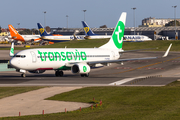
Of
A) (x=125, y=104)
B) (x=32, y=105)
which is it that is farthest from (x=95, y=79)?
(x=32, y=105)

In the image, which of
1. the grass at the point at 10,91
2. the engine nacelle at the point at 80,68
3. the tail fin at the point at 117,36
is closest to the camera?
the grass at the point at 10,91

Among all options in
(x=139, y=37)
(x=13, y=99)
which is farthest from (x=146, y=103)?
(x=139, y=37)

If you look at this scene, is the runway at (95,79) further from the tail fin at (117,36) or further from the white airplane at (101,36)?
the white airplane at (101,36)

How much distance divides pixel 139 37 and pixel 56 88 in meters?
128

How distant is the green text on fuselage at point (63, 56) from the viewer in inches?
1870

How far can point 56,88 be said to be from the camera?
120 ft

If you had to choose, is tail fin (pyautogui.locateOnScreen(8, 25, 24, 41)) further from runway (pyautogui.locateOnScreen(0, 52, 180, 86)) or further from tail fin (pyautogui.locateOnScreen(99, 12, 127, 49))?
tail fin (pyautogui.locateOnScreen(99, 12, 127, 49))

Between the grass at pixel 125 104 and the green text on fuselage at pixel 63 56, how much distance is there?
13.7 meters

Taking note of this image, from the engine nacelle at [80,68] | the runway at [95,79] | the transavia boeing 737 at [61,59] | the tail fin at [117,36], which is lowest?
the runway at [95,79]

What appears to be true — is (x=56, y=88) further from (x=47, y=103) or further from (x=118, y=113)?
(x=118, y=113)

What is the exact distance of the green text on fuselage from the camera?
47.5 m

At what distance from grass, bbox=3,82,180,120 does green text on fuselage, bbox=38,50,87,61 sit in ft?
45.1

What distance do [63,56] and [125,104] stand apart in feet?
77.5

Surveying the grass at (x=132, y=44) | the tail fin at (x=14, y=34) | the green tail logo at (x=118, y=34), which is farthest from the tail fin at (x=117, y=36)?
the tail fin at (x=14, y=34)
